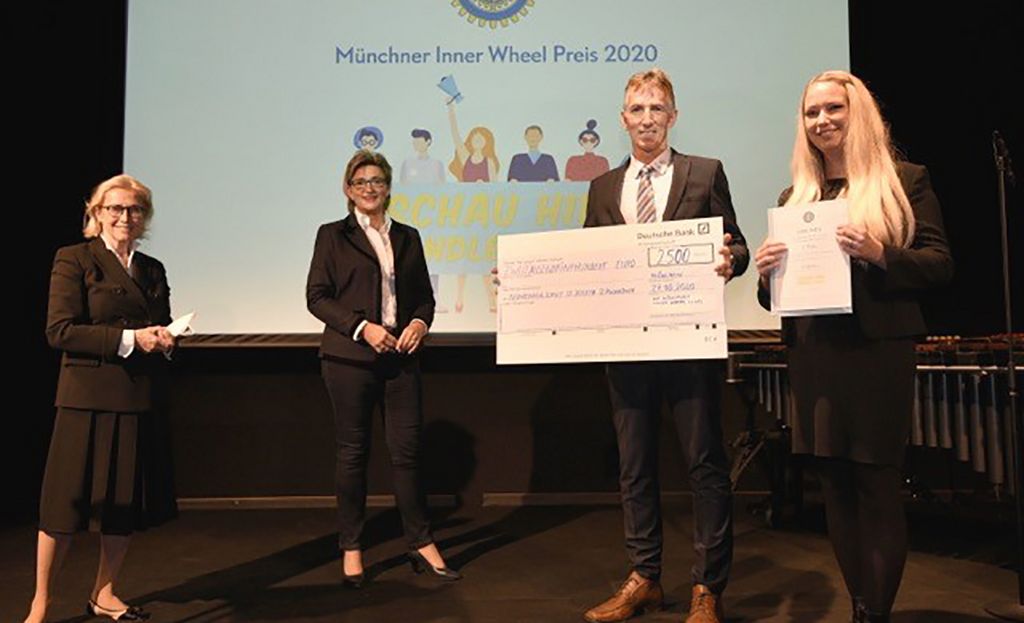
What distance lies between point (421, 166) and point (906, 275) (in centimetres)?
293

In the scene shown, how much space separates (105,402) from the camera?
2.67 meters

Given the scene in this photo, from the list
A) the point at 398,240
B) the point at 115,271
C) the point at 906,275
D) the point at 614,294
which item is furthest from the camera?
the point at 398,240

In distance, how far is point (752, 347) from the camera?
441cm

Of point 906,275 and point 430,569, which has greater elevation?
point 906,275

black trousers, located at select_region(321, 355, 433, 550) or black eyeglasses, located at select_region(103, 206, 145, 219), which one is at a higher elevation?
black eyeglasses, located at select_region(103, 206, 145, 219)

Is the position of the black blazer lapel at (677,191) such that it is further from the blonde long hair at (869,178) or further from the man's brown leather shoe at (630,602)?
the man's brown leather shoe at (630,602)

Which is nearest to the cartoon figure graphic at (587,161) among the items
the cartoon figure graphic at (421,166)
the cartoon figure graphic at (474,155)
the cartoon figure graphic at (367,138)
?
the cartoon figure graphic at (474,155)

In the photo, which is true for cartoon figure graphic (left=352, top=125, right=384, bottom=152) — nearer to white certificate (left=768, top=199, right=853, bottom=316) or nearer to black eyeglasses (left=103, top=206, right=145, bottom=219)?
black eyeglasses (left=103, top=206, right=145, bottom=219)

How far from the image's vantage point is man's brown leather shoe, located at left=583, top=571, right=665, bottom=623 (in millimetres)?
2637

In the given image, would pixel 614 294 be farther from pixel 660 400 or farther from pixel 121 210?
pixel 121 210

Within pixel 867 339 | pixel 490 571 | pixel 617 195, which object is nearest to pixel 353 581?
pixel 490 571

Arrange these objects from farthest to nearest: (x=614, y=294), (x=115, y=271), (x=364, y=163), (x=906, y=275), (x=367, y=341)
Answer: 1. (x=364, y=163)
2. (x=367, y=341)
3. (x=115, y=271)
4. (x=614, y=294)
5. (x=906, y=275)

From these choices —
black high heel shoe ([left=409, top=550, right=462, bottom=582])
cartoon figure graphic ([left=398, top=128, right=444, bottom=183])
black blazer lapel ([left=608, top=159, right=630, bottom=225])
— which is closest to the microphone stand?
black blazer lapel ([left=608, top=159, right=630, bottom=225])

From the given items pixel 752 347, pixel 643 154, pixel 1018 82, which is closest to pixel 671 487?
pixel 752 347
